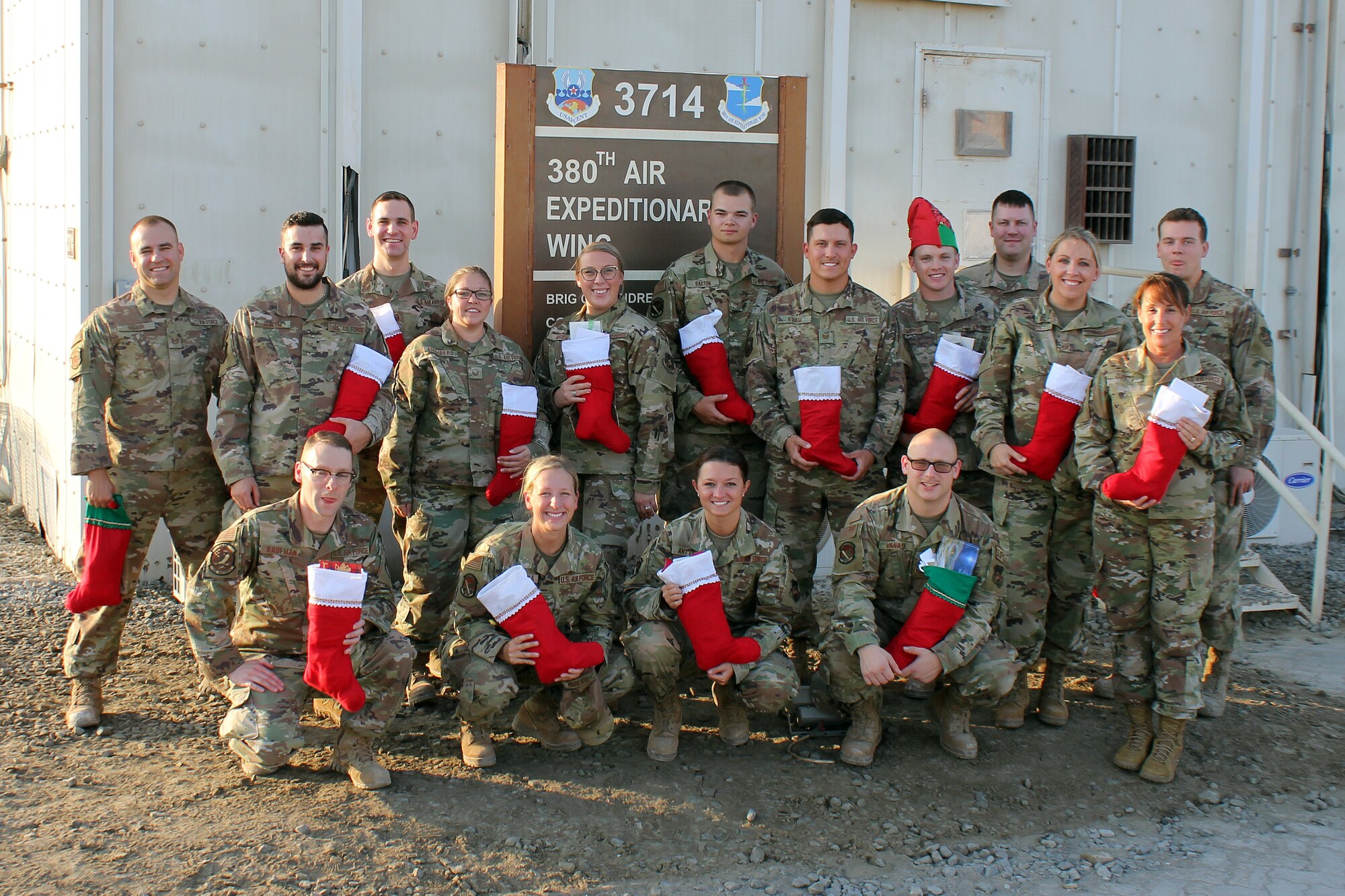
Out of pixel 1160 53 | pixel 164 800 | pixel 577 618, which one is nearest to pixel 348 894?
pixel 164 800

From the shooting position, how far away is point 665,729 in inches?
179

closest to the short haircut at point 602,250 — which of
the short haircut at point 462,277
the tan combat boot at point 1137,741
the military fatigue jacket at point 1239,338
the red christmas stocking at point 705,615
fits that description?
the short haircut at point 462,277

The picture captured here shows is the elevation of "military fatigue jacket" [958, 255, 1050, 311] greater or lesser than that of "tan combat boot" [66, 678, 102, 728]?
greater

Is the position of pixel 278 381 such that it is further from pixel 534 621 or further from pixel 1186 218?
pixel 1186 218

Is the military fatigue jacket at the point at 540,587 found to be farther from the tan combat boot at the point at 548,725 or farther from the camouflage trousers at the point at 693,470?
the camouflage trousers at the point at 693,470

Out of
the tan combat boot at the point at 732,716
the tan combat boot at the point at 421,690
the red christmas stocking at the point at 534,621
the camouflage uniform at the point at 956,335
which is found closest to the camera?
the red christmas stocking at the point at 534,621

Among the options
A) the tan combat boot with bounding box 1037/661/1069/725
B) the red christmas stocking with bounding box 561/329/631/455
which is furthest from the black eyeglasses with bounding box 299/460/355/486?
the tan combat boot with bounding box 1037/661/1069/725

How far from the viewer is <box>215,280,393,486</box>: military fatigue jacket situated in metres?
4.83

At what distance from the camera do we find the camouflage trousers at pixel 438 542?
508 centimetres

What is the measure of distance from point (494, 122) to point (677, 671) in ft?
12.5

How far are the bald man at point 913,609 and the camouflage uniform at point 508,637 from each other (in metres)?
0.88

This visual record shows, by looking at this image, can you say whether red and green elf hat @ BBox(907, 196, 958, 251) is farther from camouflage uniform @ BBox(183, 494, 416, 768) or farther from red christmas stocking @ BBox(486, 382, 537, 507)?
camouflage uniform @ BBox(183, 494, 416, 768)

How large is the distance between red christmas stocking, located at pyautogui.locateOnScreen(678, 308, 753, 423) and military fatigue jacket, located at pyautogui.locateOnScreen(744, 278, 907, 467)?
76mm

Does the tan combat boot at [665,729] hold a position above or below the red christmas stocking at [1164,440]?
below
